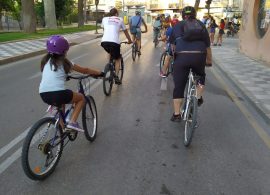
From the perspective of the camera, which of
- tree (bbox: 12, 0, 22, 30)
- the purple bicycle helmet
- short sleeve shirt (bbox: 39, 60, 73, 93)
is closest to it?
the purple bicycle helmet

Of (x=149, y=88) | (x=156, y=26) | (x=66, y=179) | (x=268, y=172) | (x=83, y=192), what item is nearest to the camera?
(x=83, y=192)

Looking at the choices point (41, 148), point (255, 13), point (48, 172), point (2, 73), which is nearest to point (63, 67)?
point (41, 148)

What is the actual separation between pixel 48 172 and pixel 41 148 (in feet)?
1.05

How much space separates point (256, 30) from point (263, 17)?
707 millimetres

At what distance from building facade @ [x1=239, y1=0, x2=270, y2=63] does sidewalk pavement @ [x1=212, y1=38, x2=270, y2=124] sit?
0.49 meters

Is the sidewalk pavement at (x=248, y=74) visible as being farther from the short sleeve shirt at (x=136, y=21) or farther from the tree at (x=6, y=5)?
the tree at (x=6, y=5)

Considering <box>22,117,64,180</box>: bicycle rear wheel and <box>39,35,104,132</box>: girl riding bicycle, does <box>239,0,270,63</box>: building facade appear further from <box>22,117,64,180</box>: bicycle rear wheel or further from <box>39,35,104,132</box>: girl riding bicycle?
<box>22,117,64,180</box>: bicycle rear wheel

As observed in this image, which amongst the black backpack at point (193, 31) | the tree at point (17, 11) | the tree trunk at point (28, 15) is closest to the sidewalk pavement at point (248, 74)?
the black backpack at point (193, 31)

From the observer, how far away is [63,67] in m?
4.10

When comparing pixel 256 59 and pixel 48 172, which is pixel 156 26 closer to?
pixel 256 59

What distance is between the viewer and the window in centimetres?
1400

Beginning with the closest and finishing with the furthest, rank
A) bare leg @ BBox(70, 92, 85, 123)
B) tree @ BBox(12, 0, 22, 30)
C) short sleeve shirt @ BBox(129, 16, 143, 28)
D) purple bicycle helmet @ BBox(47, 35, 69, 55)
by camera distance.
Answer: purple bicycle helmet @ BBox(47, 35, 69, 55) < bare leg @ BBox(70, 92, 85, 123) < short sleeve shirt @ BBox(129, 16, 143, 28) < tree @ BBox(12, 0, 22, 30)

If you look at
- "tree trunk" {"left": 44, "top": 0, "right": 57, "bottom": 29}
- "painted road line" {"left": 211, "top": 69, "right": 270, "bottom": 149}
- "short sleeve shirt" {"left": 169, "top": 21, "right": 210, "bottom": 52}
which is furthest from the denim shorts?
"tree trunk" {"left": 44, "top": 0, "right": 57, "bottom": 29}

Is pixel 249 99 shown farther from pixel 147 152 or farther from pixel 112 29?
pixel 147 152
